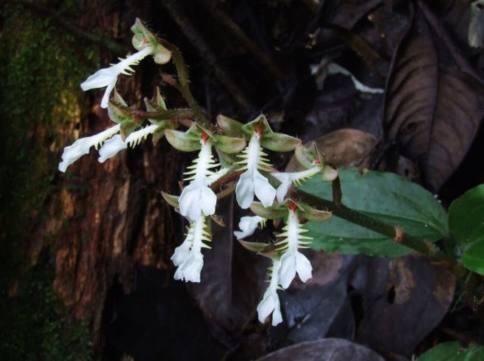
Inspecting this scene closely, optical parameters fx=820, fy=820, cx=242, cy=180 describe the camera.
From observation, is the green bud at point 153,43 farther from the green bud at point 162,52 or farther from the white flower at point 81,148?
the white flower at point 81,148

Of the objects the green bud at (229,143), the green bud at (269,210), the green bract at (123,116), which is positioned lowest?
the green bud at (269,210)

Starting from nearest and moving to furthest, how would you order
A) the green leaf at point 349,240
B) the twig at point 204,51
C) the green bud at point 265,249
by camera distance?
1. the green bud at point 265,249
2. the green leaf at point 349,240
3. the twig at point 204,51

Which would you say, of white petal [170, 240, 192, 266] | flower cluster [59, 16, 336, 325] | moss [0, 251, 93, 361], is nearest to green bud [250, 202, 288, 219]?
flower cluster [59, 16, 336, 325]

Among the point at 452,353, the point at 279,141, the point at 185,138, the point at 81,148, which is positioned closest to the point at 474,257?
the point at 452,353

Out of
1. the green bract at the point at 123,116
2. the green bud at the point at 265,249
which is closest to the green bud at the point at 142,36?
the green bract at the point at 123,116

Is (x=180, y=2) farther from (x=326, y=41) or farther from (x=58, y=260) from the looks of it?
(x=58, y=260)

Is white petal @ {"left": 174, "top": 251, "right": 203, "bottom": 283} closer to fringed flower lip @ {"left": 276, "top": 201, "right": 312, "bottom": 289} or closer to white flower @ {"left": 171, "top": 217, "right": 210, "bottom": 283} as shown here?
white flower @ {"left": 171, "top": 217, "right": 210, "bottom": 283}
